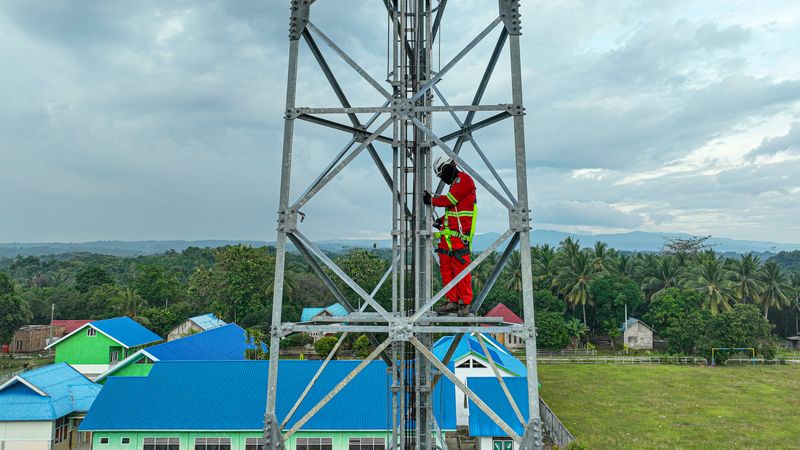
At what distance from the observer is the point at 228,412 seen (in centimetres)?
2212

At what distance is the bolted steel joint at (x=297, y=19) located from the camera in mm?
8008

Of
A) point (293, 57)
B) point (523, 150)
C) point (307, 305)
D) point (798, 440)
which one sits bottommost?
point (798, 440)

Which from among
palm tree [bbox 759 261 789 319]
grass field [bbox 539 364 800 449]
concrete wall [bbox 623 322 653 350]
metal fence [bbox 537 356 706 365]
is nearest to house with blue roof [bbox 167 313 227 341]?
grass field [bbox 539 364 800 449]

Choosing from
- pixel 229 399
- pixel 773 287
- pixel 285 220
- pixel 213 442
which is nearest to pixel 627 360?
pixel 773 287

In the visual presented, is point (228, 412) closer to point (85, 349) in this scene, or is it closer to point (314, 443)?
point (314, 443)

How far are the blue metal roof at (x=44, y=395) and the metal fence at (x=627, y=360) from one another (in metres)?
35.6

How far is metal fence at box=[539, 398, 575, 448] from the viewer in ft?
77.4

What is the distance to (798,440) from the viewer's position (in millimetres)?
25469

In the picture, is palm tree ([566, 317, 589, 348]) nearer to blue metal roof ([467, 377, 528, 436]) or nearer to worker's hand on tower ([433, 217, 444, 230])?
blue metal roof ([467, 377, 528, 436])

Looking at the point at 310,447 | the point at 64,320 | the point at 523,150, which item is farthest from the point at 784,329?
the point at 64,320

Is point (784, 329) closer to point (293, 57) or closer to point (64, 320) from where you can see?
point (293, 57)

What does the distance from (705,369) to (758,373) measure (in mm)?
3672

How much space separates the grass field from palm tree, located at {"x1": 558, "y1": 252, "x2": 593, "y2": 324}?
12.6 meters

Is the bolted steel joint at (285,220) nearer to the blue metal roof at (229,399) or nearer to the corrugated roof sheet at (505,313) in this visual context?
the blue metal roof at (229,399)
